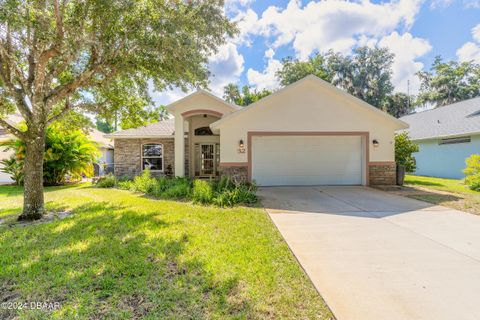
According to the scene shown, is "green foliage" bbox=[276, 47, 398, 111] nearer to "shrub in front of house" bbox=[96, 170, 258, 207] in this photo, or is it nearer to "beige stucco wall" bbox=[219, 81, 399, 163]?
"beige stucco wall" bbox=[219, 81, 399, 163]

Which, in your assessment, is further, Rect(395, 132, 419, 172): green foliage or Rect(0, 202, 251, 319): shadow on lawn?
Rect(395, 132, 419, 172): green foliage

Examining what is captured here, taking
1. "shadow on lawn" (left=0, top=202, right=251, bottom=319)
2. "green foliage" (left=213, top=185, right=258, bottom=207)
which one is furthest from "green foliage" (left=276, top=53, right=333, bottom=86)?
"shadow on lawn" (left=0, top=202, right=251, bottom=319)

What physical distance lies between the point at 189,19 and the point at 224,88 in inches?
1138

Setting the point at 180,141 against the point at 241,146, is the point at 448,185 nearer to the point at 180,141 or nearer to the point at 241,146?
the point at 241,146

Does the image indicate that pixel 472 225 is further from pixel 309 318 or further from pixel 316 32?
pixel 316 32

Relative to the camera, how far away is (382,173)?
11.4 meters

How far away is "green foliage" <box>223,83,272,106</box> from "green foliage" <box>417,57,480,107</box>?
21759 mm

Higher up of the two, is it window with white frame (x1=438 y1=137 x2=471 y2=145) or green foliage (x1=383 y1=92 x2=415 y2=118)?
green foliage (x1=383 y1=92 x2=415 y2=118)

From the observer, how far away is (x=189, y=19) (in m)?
6.35

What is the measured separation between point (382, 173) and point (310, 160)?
3398 millimetres

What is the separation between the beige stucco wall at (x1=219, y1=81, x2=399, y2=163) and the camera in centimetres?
1078

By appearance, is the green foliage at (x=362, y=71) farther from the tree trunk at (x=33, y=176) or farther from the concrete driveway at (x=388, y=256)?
the tree trunk at (x=33, y=176)

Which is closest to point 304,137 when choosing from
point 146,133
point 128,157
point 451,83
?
point 146,133

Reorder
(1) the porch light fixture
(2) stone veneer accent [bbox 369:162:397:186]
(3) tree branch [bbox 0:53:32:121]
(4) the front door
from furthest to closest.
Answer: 1. (4) the front door
2. (2) stone veneer accent [bbox 369:162:397:186]
3. (1) the porch light fixture
4. (3) tree branch [bbox 0:53:32:121]
